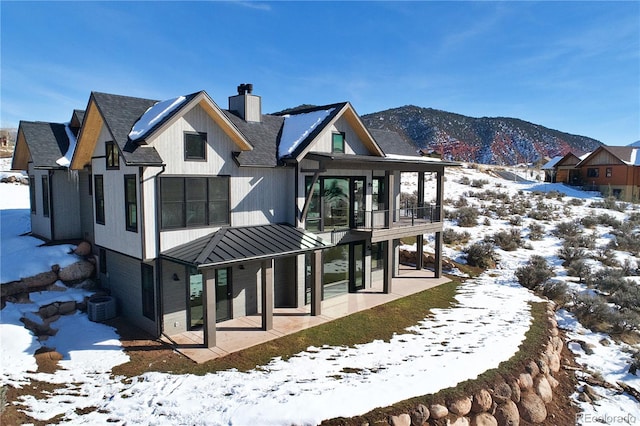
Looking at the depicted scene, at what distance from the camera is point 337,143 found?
17.0m

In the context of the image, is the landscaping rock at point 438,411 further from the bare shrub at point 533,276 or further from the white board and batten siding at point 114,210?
the bare shrub at point 533,276

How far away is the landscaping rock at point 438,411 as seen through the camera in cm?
880

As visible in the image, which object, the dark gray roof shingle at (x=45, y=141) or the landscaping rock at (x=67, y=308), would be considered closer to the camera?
the landscaping rock at (x=67, y=308)

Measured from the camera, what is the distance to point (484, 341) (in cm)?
1231

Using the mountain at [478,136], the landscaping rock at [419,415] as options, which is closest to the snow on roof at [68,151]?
the landscaping rock at [419,415]

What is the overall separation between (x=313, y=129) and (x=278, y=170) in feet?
7.46

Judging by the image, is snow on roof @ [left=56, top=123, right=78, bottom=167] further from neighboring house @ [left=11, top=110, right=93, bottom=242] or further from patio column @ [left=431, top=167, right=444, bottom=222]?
patio column @ [left=431, top=167, right=444, bottom=222]

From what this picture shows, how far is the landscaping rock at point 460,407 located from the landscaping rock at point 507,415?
0.96 m

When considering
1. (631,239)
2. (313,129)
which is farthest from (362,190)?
(631,239)

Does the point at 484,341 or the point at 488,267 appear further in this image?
the point at 488,267

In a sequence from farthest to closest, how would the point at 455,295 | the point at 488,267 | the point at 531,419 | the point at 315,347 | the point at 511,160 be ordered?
the point at 511,160, the point at 488,267, the point at 455,295, the point at 315,347, the point at 531,419

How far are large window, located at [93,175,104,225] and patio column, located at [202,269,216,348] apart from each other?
5366 millimetres

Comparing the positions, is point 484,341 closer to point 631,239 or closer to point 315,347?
point 315,347

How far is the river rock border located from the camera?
876 centimetres
